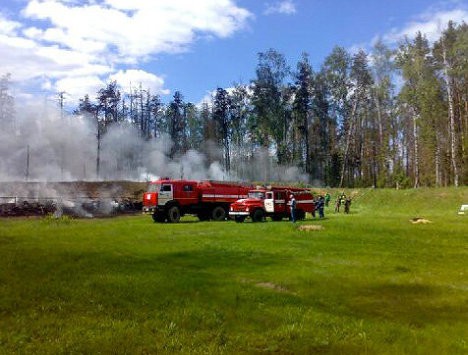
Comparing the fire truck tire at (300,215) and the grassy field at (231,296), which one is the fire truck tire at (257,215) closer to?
the fire truck tire at (300,215)

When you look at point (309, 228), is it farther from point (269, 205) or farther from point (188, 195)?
point (188, 195)

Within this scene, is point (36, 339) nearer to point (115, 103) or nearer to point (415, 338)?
point (415, 338)

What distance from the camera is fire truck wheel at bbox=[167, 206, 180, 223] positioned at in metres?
33.0

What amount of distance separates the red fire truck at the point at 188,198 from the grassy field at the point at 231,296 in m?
12.3

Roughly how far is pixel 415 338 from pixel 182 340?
439 centimetres

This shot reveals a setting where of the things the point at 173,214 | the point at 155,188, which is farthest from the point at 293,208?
the point at 155,188

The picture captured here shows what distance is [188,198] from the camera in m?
34.2

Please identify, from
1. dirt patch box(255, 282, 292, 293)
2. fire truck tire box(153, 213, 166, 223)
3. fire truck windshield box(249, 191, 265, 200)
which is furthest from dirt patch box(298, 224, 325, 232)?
dirt patch box(255, 282, 292, 293)

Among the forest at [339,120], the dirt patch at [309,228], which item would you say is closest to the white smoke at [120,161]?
the forest at [339,120]

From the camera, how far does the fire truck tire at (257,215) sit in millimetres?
31861

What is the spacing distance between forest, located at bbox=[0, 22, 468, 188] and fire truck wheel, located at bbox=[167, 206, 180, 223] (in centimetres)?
3171

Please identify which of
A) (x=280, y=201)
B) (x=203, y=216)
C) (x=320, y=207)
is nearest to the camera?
(x=280, y=201)

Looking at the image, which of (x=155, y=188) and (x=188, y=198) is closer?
(x=155, y=188)

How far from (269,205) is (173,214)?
21.7 feet
